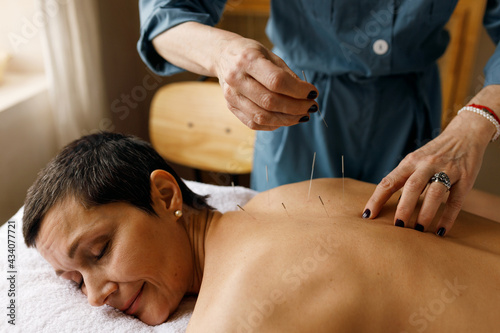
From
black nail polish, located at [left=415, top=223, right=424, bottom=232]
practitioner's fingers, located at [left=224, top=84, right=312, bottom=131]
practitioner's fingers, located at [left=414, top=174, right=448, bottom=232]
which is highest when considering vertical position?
practitioner's fingers, located at [left=224, top=84, right=312, bottom=131]

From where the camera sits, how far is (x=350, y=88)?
1.35 meters

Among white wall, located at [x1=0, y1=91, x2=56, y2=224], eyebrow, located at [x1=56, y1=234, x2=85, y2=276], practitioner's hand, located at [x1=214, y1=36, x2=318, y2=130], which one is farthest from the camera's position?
white wall, located at [x1=0, y1=91, x2=56, y2=224]

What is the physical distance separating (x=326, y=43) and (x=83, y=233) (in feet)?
2.71

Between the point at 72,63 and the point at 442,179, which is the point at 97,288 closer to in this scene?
the point at 442,179

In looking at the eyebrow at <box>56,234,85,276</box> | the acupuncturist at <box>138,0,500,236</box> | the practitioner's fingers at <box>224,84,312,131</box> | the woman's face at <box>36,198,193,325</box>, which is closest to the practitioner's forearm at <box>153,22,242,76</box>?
the acupuncturist at <box>138,0,500,236</box>

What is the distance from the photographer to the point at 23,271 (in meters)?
1.27

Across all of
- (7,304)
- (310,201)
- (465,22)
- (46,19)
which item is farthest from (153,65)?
(465,22)

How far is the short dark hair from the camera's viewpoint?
109cm

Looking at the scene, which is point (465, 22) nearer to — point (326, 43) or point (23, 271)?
point (326, 43)

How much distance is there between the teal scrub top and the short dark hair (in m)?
0.28

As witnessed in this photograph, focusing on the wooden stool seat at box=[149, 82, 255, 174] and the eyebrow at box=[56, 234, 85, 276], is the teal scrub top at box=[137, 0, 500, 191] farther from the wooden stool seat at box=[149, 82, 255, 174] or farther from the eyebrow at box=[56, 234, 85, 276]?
the wooden stool seat at box=[149, 82, 255, 174]

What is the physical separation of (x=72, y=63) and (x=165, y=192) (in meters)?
1.17

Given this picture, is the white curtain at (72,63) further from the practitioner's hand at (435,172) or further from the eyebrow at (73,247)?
the practitioner's hand at (435,172)

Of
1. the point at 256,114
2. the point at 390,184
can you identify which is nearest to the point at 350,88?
the point at 390,184
